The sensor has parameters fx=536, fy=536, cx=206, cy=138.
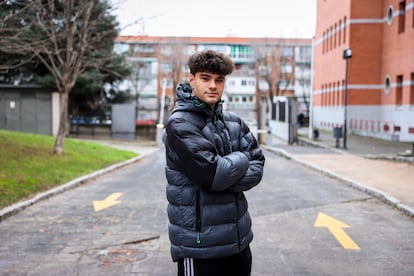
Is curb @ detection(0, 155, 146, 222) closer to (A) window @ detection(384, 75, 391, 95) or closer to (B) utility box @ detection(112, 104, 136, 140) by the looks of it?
(B) utility box @ detection(112, 104, 136, 140)

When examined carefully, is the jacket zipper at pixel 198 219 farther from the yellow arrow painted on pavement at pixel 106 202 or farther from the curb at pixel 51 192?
the yellow arrow painted on pavement at pixel 106 202

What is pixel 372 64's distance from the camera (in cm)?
3300

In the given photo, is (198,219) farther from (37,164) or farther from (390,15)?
(390,15)

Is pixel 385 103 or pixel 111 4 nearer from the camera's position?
pixel 111 4

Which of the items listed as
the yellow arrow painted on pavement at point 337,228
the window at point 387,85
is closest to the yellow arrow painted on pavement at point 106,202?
the yellow arrow painted on pavement at point 337,228

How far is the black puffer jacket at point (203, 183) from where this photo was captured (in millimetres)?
3109

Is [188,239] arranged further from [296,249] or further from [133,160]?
[133,160]

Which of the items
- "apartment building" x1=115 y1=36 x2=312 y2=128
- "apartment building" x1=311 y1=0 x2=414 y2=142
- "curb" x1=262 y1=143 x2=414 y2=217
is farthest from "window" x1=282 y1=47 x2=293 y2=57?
"curb" x1=262 y1=143 x2=414 y2=217

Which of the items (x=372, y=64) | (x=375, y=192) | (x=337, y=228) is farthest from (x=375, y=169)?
(x=372, y=64)

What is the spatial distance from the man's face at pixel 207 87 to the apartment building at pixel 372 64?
22.7 m

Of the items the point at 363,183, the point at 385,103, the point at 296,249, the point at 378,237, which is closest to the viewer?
the point at 296,249

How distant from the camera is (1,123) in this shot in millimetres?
29219

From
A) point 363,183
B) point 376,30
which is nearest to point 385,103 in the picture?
point 376,30

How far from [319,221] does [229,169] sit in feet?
17.4
